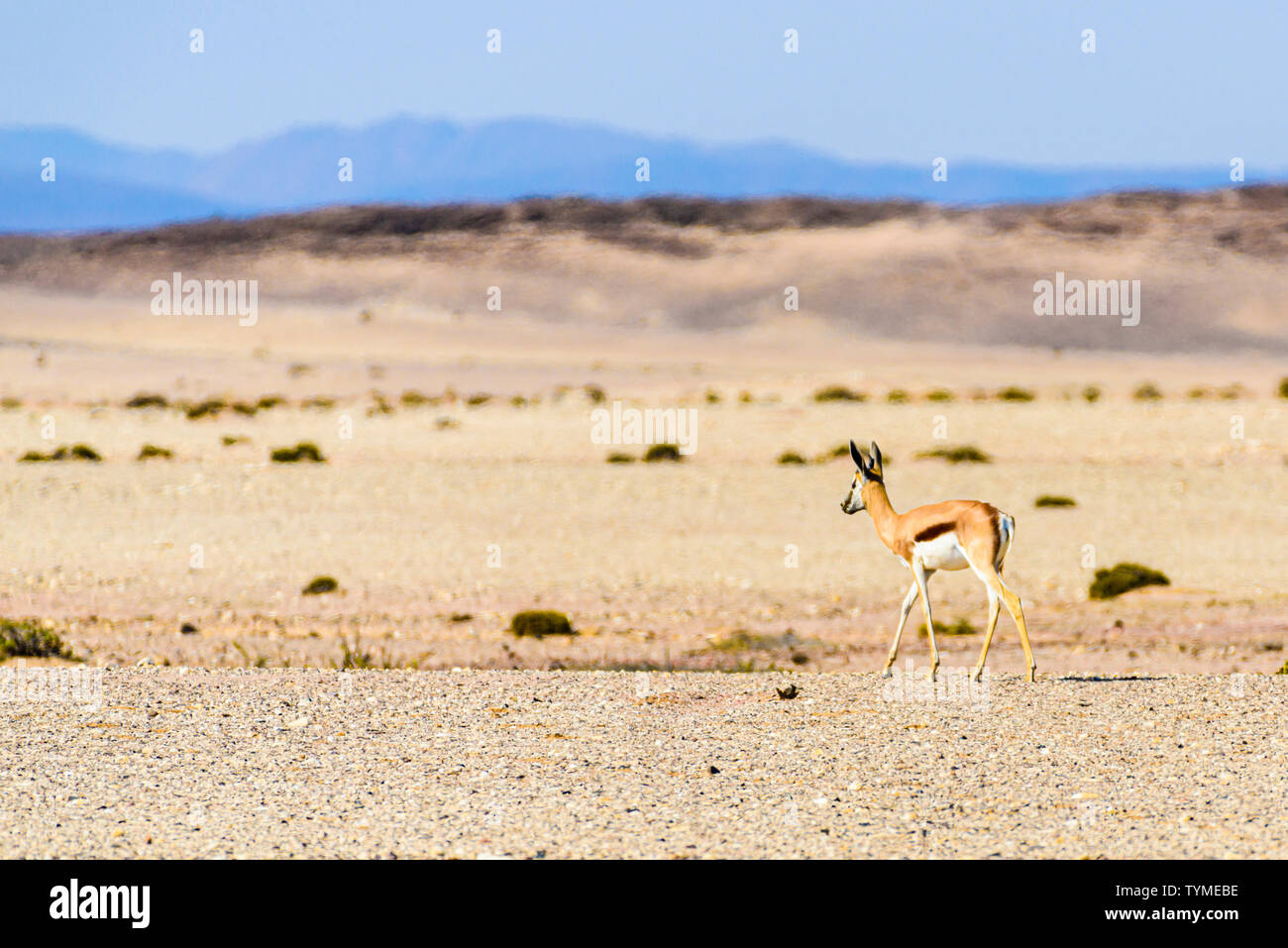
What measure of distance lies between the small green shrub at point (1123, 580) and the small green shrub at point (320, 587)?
7.95m

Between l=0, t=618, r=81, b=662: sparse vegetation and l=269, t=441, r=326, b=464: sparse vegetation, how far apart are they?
15.0 meters

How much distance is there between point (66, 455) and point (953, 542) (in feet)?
74.6

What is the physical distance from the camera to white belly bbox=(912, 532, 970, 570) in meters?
9.88

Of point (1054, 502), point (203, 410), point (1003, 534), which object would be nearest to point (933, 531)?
point (1003, 534)

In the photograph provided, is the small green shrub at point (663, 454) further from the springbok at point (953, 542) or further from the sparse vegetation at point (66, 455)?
the springbok at point (953, 542)

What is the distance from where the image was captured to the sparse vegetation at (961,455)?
2916cm

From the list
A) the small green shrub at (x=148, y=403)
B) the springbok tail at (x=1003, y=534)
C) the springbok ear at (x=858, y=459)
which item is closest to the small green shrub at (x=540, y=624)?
the springbok ear at (x=858, y=459)

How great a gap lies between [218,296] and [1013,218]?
5035 cm

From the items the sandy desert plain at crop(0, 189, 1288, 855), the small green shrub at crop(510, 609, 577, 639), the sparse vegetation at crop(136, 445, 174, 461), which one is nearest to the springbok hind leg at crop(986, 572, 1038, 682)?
the sandy desert plain at crop(0, 189, 1288, 855)

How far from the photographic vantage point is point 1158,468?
92.5ft

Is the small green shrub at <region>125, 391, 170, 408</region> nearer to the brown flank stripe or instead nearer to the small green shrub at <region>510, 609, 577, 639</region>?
the small green shrub at <region>510, 609, 577, 639</region>

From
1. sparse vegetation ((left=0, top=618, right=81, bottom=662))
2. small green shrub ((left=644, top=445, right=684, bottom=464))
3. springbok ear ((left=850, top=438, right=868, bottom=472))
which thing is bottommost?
sparse vegetation ((left=0, top=618, right=81, bottom=662))
